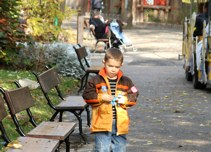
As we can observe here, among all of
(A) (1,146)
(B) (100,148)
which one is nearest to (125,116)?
(B) (100,148)

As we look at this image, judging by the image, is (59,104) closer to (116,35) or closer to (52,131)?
(52,131)

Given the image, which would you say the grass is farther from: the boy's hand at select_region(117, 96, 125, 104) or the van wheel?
the van wheel

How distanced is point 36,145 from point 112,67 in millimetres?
1010

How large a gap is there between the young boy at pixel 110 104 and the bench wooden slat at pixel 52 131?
447mm

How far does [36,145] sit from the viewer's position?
6.97m

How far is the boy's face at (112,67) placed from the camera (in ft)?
23.4

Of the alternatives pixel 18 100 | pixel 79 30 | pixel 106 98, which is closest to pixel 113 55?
pixel 106 98

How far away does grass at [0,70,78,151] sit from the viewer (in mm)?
9805

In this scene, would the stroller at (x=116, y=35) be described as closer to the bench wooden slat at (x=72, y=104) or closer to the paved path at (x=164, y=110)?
the paved path at (x=164, y=110)

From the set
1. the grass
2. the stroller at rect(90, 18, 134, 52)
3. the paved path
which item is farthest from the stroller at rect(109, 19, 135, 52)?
the grass

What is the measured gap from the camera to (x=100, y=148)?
286 inches

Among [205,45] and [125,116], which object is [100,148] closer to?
[125,116]

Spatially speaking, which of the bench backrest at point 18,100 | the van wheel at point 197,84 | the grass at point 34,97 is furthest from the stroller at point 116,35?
the bench backrest at point 18,100

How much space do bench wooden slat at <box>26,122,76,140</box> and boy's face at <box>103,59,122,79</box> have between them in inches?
31.5
